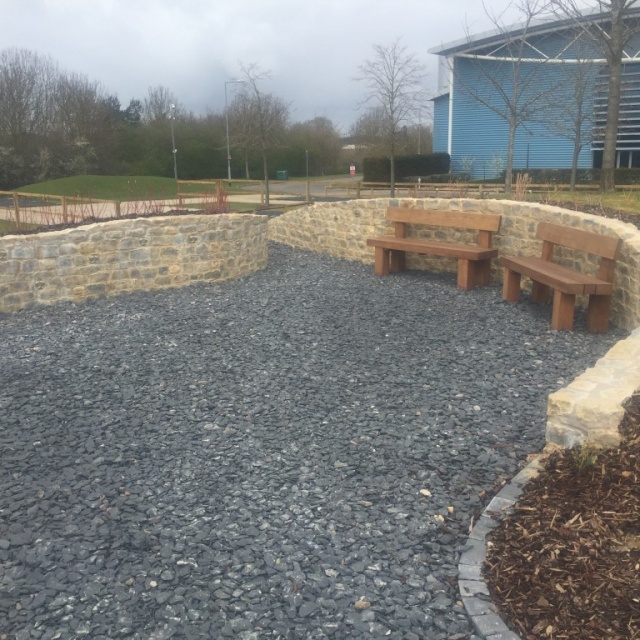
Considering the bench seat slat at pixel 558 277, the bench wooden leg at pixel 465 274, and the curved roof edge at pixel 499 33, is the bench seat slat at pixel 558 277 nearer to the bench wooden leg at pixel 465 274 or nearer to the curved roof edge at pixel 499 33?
the bench wooden leg at pixel 465 274

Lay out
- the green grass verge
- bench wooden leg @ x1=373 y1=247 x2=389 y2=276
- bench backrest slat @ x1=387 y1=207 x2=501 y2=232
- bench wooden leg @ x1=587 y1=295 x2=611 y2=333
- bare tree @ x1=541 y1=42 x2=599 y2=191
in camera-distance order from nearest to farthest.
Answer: bench wooden leg @ x1=587 y1=295 x2=611 y2=333
bench backrest slat @ x1=387 y1=207 x2=501 y2=232
bench wooden leg @ x1=373 y1=247 x2=389 y2=276
bare tree @ x1=541 y1=42 x2=599 y2=191
the green grass verge

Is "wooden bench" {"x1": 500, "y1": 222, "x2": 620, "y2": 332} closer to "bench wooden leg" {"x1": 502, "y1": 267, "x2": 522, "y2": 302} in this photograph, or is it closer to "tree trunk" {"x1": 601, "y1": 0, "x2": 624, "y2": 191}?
"bench wooden leg" {"x1": 502, "y1": 267, "x2": 522, "y2": 302}

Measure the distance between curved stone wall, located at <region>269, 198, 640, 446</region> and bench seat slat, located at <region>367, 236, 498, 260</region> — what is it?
0.37 meters

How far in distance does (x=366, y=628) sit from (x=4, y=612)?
4.83 feet

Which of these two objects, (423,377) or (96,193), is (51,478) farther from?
(96,193)

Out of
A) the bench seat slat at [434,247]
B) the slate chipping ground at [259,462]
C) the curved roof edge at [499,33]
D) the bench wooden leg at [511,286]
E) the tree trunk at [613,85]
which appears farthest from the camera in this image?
the curved roof edge at [499,33]

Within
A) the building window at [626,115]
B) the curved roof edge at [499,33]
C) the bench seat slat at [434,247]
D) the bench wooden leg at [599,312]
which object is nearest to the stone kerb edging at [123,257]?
the bench seat slat at [434,247]

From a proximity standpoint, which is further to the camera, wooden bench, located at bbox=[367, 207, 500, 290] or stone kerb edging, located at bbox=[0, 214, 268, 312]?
wooden bench, located at bbox=[367, 207, 500, 290]

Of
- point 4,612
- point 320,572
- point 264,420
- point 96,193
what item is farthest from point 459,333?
point 96,193

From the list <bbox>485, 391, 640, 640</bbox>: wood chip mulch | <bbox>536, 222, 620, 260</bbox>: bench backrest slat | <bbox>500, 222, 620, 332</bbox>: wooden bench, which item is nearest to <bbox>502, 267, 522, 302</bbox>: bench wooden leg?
<bbox>500, 222, 620, 332</bbox>: wooden bench

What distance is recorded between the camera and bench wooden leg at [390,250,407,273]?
385 inches

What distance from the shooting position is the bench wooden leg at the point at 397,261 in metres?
9.79

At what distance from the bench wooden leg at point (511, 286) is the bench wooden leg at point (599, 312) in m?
1.36

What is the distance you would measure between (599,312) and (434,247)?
284 centimetres
